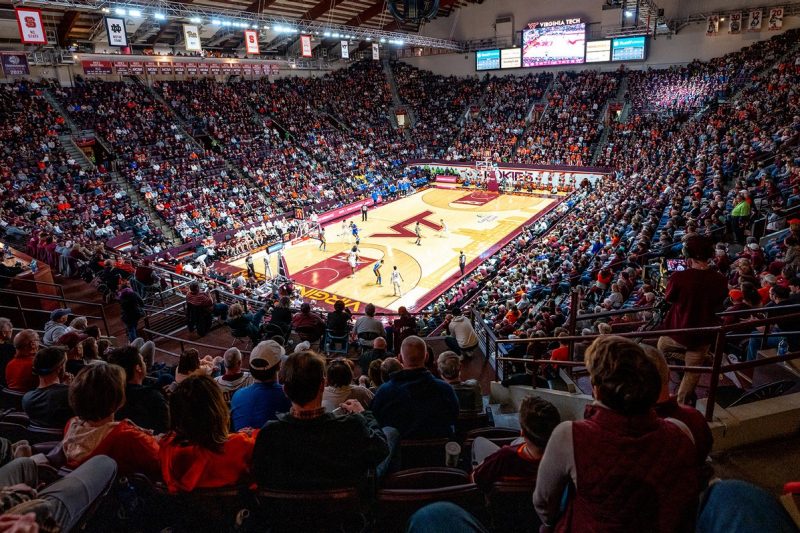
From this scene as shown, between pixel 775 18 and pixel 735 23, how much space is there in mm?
2465

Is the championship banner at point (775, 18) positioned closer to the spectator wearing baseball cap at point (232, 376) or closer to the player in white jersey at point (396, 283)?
the player in white jersey at point (396, 283)

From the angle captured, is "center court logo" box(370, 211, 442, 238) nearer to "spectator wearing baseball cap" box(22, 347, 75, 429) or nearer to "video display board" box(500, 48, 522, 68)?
"video display board" box(500, 48, 522, 68)

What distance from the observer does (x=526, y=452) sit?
2.59m

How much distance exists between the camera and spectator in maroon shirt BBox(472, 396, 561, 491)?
2.50 m

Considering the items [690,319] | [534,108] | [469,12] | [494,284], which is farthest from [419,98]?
[690,319]

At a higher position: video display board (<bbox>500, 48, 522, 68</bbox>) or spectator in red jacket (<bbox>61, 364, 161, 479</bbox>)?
video display board (<bbox>500, 48, 522, 68</bbox>)

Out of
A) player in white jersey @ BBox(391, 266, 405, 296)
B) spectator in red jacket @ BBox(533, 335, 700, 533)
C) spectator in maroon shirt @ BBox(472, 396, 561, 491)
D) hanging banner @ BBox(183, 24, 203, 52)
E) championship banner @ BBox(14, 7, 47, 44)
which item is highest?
hanging banner @ BBox(183, 24, 203, 52)

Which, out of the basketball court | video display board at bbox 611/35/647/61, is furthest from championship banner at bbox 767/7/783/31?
the basketball court

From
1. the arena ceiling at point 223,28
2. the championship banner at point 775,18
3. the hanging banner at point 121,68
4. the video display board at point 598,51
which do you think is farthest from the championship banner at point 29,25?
the championship banner at point 775,18

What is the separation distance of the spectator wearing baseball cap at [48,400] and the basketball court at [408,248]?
1483cm

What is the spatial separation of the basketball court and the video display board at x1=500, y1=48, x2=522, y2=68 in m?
15.6

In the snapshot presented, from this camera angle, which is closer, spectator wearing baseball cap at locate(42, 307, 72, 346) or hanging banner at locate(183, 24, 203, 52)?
spectator wearing baseball cap at locate(42, 307, 72, 346)

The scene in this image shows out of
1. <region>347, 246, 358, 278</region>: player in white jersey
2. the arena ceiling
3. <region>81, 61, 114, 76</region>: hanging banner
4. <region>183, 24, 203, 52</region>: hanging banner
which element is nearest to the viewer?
<region>347, 246, 358, 278</region>: player in white jersey

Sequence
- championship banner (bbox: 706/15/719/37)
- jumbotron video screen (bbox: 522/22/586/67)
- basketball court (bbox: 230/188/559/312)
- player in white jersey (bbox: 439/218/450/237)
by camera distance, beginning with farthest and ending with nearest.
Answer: jumbotron video screen (bbox: 522/22/586/67) < championship banner (bbox: 706/15/719/37) < player in white jersey (bbox: 439/218/450/237) < basketball court (bbox: 230/188/559/312)
